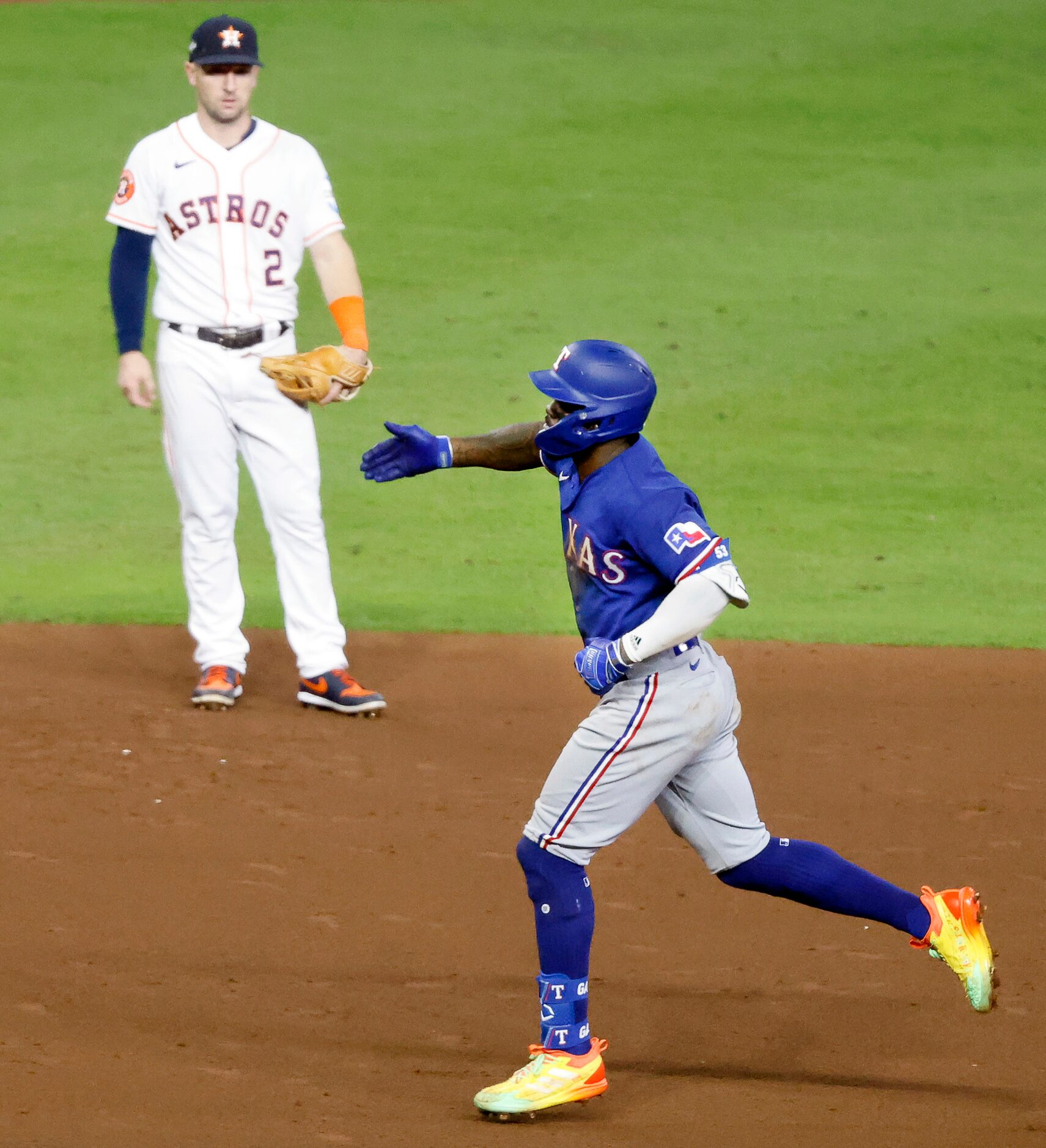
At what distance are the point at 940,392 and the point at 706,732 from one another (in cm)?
840

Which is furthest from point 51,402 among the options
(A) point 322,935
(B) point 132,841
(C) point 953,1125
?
(C) point 953,1125

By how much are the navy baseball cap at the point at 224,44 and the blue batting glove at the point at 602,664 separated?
3375mm

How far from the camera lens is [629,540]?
4133mm

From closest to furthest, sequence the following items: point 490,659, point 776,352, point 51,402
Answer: point 490,659 → point 51,402 → point 776,352

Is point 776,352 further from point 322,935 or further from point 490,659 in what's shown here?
point 322,935

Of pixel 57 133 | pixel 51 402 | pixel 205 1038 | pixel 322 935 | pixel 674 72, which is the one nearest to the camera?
pixel 205 1038

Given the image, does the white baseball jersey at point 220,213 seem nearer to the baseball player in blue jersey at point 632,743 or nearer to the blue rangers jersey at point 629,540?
the baseball player in blue jersey at point 632,743

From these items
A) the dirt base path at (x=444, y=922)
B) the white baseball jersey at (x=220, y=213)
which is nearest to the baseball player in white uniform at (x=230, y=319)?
the white baseball jersey at (x=220, y=213)

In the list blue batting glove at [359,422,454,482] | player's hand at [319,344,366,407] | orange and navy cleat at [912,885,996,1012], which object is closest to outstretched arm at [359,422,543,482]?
blue batting glove at [359,422,454,482]

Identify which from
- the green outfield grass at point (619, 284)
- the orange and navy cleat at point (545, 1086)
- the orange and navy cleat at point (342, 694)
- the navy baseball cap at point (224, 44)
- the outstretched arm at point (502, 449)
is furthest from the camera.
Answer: the green outfield grass at point (619, 284)

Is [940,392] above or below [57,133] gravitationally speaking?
below

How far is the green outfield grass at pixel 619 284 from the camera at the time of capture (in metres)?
9.53

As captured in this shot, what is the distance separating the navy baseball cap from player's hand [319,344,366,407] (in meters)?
1.09

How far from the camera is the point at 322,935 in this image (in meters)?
5.08
